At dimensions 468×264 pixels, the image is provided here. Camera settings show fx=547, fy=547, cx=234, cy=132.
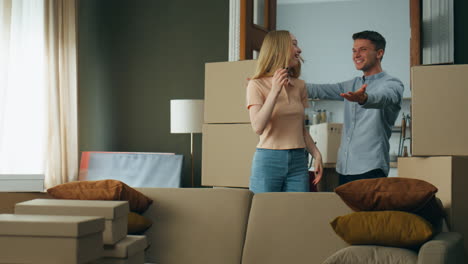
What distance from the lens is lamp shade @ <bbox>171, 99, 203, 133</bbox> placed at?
16.4ft

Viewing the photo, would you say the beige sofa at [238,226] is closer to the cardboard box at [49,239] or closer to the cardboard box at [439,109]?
the cardboard box at [439,109]

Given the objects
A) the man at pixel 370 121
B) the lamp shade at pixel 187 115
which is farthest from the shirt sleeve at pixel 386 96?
the lamp shade at pixel 187 115

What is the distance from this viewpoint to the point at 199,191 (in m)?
2.13

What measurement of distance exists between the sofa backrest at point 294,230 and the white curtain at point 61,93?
10.7 feet

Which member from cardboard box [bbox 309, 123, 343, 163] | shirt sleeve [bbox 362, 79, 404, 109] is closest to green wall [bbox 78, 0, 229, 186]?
cardboard box [bbox 309, 123, 343, 163]

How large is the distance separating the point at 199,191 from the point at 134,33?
4012mm

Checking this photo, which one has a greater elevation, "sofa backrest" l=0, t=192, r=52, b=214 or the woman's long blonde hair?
the woman's long blonde hair

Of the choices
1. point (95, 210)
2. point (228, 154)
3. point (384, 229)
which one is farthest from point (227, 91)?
point (95, 210)

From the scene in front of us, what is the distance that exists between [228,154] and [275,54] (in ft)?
2.53

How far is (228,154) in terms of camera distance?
3.09m

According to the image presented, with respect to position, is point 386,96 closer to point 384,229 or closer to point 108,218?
point 384,229

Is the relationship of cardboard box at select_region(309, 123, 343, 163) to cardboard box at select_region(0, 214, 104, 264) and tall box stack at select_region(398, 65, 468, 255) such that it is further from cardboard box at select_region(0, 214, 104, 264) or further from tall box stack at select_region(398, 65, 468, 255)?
cardboard box at select_region(0, 214, 104, 264)

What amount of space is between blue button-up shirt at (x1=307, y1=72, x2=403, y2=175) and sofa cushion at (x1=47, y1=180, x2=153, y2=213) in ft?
4.00

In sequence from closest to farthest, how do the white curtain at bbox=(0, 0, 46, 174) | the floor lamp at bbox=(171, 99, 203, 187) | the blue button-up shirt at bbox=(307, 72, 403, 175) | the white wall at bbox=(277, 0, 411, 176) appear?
the blue button-up shirt at bbox=(307, 72, 403, 175) < the white curtain at bbox=(0, 0, 46, 174) < the floor lamp at bbox=(171, 99, 203, 187) < the white wall at bbox=(277, 0, 411, 176)
